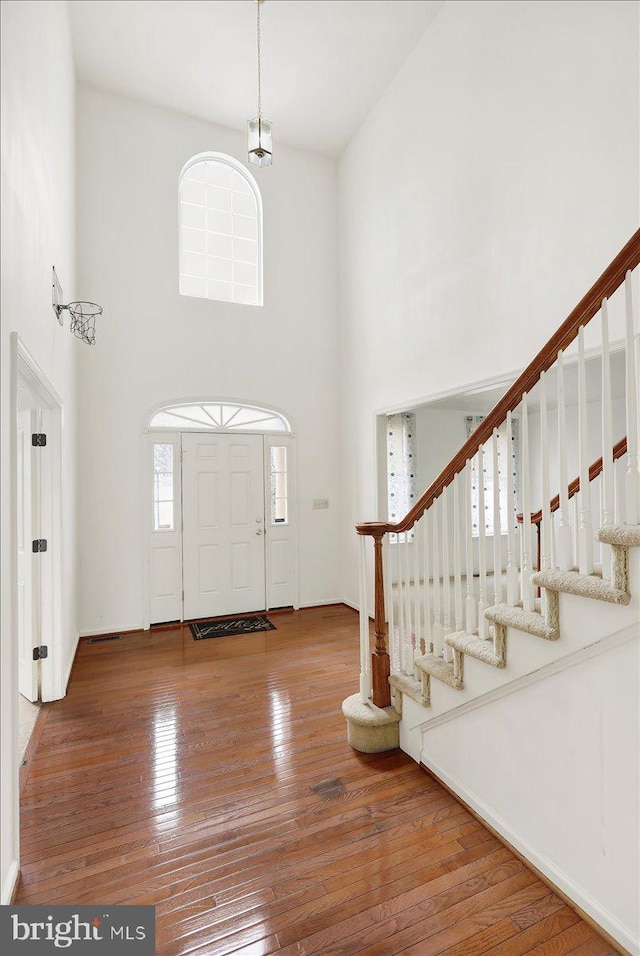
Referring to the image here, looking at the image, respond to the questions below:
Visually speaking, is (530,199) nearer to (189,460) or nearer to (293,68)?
(293,68)

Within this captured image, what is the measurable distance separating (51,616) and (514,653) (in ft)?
10.1

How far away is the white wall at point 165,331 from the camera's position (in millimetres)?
4930

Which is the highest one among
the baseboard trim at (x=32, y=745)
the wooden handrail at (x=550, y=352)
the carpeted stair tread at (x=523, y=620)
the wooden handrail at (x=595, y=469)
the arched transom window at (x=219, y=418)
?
the arched transom window at (x=219, y=418)

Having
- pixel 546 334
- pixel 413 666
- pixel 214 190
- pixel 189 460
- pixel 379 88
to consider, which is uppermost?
pixel 379 88

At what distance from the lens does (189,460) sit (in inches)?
211

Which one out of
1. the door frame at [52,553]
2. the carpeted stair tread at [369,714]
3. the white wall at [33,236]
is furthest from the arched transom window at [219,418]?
the carpeted stair tread at [369,714]

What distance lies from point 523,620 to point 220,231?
17.9 ft

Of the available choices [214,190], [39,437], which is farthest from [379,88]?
[39,437]

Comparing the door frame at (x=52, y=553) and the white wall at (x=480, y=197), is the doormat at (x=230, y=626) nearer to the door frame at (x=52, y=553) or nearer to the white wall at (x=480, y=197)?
the white wall at (x=480, y=197)

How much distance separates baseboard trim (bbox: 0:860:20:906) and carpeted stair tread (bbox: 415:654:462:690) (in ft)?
6.13

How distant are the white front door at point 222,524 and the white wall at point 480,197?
1139mm

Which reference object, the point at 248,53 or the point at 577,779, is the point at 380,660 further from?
the point at 248,53

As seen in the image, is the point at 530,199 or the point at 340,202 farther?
the point at 340,202

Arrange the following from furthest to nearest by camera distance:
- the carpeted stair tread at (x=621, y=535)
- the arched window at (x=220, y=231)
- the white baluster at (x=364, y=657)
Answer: the arched window at (x=220, y=231) → the white baluster at (x=364, y=657) → the carpeted stair tread at (x=621, y=535)
